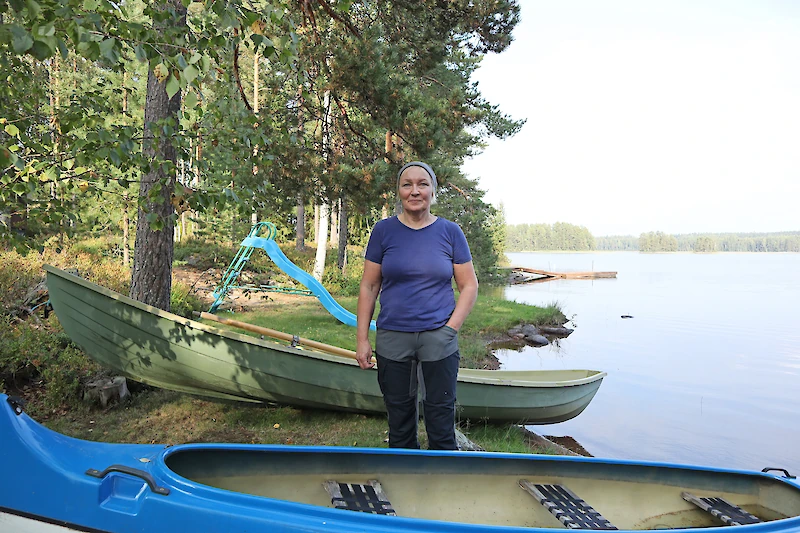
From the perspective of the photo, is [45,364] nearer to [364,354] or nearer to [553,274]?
[364,354]

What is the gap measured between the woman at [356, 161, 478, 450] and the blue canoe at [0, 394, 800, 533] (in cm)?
32

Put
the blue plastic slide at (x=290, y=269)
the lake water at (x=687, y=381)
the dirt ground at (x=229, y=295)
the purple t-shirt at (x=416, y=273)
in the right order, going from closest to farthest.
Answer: the purple t-shirt at (x=416, y=273), the lake water at (x=687, y=381), the blue plastic slide at (x=290, y=269), the dirt ground at (x=229, y=295)

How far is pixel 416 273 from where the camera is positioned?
278cm

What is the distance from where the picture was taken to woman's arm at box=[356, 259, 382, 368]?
2.94 meters

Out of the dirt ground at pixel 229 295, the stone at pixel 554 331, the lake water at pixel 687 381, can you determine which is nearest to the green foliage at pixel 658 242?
the lake water at pixel 687 381

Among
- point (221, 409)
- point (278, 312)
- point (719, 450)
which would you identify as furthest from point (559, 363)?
point (221, 409)

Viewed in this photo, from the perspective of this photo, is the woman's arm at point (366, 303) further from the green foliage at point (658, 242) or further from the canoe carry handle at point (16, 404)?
the green foliage at point (658, 242)

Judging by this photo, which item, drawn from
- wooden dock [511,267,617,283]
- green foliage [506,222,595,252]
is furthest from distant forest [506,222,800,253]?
wooden dock [511,267,617,283]

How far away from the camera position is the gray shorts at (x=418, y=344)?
2.81 m

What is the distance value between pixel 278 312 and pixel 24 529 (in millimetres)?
10259

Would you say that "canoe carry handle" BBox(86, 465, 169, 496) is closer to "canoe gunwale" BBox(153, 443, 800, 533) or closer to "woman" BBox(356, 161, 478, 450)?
"canoe gunwale" BBox(153, 443, 800, 533)

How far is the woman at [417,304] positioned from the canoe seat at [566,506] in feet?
1.79

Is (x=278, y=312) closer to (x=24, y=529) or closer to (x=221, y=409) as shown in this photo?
(x=221, y=409)

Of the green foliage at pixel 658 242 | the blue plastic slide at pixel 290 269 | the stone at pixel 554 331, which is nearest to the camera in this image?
the blue plastic slide at pixel 290 269
